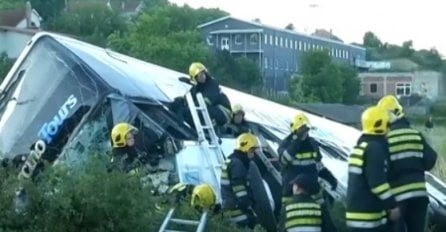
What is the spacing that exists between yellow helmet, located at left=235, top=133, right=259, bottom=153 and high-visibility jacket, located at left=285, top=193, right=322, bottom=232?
6.36 ft

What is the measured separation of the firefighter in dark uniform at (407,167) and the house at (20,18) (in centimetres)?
7338

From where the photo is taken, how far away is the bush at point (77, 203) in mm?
9469

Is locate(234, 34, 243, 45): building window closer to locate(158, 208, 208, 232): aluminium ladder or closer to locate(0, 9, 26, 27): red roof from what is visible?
locate(0, 9, 26, 27): red roof

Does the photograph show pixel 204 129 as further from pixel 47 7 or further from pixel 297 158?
pixel 47 7

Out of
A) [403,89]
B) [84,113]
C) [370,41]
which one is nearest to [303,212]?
[84,113]

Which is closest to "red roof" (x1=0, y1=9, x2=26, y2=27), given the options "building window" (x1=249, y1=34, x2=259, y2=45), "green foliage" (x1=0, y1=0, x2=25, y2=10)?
"green foliage" (x1=0, y1=0, x2=25, y2=10)

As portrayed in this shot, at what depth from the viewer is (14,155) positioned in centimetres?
1249

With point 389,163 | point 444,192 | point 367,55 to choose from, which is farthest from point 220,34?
point 389,163

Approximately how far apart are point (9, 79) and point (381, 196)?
510cm

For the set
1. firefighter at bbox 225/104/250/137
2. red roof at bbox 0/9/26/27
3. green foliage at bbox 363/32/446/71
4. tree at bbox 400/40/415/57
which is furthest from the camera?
red roof at bbox 0/9/26/27

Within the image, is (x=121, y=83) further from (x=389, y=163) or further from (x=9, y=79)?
(x=389, y=163)

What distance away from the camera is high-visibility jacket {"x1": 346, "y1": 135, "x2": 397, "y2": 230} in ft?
33.1

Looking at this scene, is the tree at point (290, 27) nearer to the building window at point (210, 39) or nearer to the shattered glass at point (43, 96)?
the building window at point (210, 39)

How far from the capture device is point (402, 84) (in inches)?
2238
